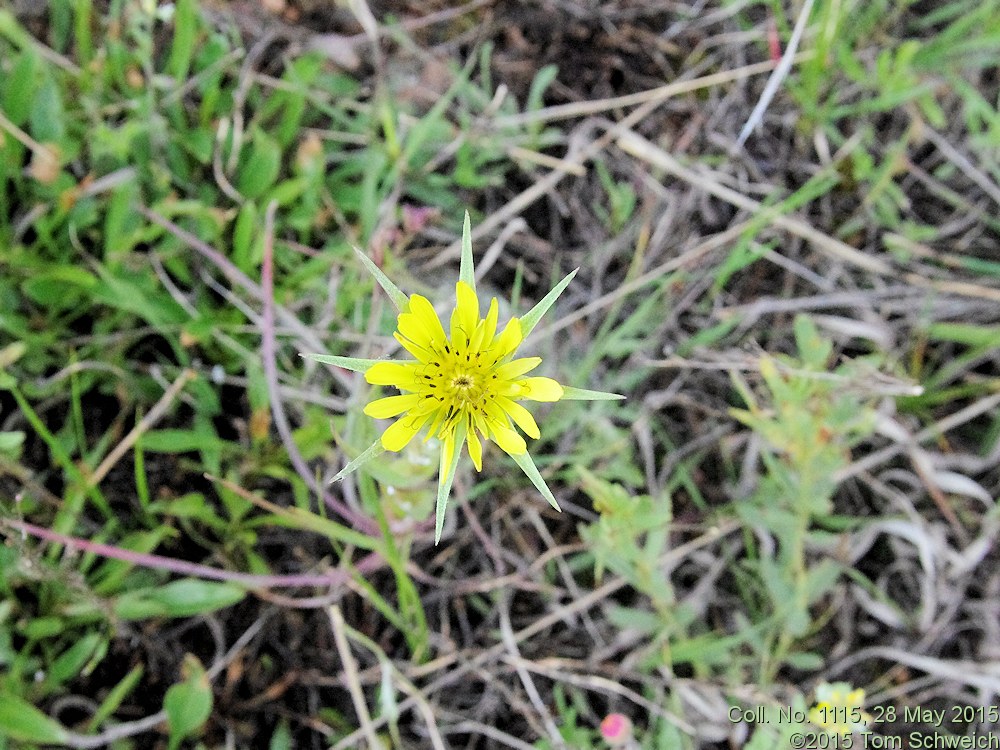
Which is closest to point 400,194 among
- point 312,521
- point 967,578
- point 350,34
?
point 350,34

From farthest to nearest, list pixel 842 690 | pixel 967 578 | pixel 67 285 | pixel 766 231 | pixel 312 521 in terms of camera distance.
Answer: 1. pixel 766 231
2. pixel 967 578
3. pixel 67 285
4. pixel 842 690
5. pixel 312 521

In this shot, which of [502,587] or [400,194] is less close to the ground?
[400,194]

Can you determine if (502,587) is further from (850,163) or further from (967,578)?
(850,163)

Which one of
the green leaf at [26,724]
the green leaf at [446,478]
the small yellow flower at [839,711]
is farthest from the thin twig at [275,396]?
the small yellow flower at [839,711]

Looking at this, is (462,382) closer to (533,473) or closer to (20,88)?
(533,473)

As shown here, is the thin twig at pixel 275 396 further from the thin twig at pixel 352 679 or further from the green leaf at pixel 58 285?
the green leaf at pixel 58 285

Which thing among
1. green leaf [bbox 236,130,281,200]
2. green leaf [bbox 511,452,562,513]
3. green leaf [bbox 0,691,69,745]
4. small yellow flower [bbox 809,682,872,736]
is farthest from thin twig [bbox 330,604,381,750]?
green leaf [bbox 236,130,281,200]

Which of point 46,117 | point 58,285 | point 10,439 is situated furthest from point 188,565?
point 46,117

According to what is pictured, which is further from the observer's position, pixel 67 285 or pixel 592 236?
pixel 592 236
